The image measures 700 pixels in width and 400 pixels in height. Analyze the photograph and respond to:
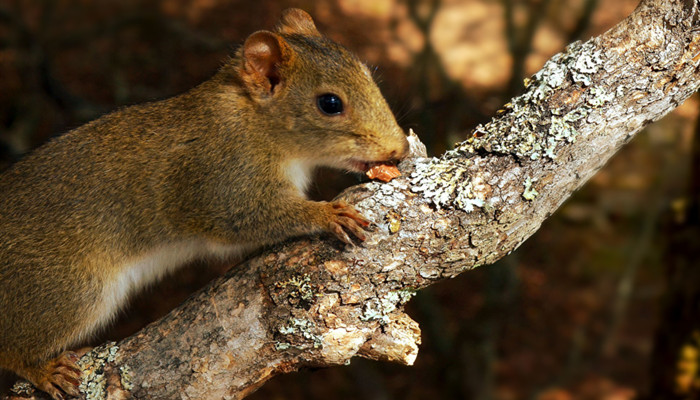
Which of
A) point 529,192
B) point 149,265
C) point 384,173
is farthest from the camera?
point 149,265

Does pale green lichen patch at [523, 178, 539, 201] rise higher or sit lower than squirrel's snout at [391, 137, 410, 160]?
lower

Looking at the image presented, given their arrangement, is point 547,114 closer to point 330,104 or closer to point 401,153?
point 401,153

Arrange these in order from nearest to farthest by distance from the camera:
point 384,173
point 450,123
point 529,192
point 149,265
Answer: point 529,192 < point 384,173 < point 149,265 < point 450,123

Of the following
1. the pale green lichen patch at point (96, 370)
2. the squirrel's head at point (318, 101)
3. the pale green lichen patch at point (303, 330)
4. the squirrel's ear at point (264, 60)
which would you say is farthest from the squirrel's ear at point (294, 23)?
the pale green lichen patch at point (96, 370)

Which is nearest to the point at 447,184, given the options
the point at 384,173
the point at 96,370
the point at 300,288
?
the point at 384,173

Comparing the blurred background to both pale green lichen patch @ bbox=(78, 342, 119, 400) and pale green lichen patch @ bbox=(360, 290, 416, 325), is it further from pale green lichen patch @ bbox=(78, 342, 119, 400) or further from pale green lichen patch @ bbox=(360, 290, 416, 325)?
pale green lichen patch @ bbox=(360, 290, 416, 325)

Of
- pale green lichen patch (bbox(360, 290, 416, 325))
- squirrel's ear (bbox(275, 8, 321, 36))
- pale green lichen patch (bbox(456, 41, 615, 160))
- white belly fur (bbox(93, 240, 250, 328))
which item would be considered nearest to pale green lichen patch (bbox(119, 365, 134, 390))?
white belly fur (bbox(93, 240, 250, 328))
